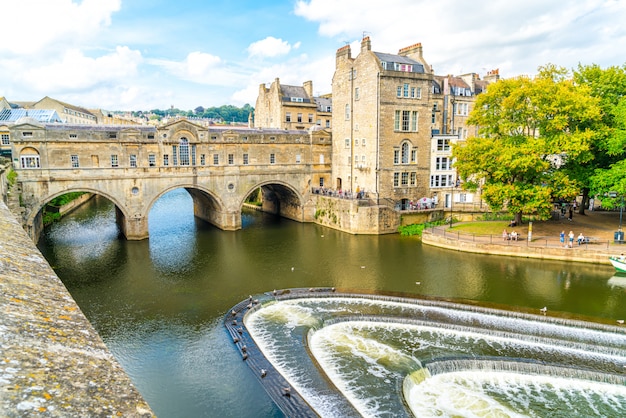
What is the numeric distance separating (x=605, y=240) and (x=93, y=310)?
107 feet

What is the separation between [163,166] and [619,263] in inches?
1329

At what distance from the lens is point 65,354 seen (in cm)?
486

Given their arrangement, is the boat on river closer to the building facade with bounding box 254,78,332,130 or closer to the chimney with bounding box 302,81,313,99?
the building facade with bounding box 254,78,332,130

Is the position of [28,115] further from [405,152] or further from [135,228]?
[405,152]

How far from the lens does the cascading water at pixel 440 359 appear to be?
14180 mm

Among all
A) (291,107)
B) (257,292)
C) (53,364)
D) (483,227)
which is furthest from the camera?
(291,107)

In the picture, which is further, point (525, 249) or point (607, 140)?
point (607, 140)

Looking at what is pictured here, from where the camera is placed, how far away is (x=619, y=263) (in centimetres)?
2647

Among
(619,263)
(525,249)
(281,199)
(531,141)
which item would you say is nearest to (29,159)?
(281,199)

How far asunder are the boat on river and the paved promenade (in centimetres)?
2947

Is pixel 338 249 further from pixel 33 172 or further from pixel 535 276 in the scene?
pixel 33 172

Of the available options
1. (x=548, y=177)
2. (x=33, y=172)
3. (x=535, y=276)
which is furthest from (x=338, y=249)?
(x=33, y=172)

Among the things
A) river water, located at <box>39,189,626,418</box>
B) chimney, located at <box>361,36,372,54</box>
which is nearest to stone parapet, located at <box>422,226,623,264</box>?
river water, located at <box>39,189,626,418</box>

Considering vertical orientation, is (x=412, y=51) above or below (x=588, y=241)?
above
